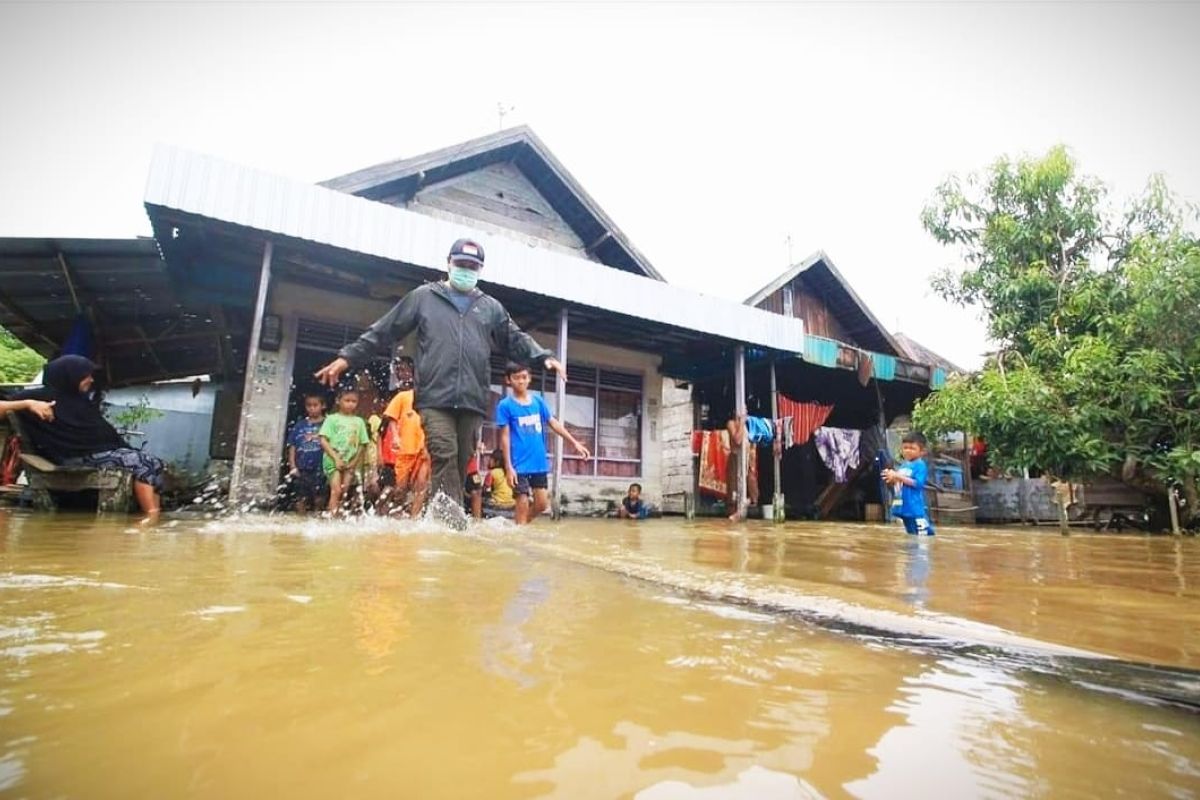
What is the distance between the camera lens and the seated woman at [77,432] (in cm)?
485

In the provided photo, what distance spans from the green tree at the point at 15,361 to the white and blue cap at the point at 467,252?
21.0 metres

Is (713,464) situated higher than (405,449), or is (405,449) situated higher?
(713,464)

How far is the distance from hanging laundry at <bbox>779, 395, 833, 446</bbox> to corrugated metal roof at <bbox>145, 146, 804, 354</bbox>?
2867mm

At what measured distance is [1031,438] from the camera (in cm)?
860

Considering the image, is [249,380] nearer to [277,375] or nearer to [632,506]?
[277,375]

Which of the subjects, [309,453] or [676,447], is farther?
[676,447]

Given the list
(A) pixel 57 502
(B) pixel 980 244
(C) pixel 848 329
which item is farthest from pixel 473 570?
(C) pixel 848 329

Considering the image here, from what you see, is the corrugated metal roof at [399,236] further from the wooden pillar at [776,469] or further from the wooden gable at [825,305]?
the wooden gable at [825,305]

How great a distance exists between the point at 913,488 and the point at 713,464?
6.06m

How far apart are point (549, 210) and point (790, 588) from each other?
10741mm

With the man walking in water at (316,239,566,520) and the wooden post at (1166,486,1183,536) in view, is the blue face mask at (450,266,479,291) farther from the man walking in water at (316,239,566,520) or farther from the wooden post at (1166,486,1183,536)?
the wooden post at (1166,486,1183,536)

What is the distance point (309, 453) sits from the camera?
257 inches

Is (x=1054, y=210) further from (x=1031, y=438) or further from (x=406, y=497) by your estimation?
(x=406, y=497)

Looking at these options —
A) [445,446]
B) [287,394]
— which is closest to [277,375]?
[287,394]
